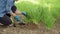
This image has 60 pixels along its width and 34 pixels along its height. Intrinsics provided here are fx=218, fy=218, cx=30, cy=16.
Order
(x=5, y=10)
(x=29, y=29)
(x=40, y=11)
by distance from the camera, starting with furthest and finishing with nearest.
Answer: (x=40, y=11) < (x=5, y=10) < (x=29, y=29)

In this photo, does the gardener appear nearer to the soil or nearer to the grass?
the soil

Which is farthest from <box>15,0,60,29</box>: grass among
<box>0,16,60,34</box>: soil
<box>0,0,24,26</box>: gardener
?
<box>0,0,24,26</box>: gardener

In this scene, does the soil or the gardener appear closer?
the soil

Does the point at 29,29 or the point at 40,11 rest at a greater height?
the point at 40,11

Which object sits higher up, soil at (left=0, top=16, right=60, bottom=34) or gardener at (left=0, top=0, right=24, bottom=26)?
gardener at (left=0, top=0, right=24, bottom=26)

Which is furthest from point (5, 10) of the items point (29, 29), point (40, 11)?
point (40, 11)

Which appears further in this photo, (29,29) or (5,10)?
(5,10)

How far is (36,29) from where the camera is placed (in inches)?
146

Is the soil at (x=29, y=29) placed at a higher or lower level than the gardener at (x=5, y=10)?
lower

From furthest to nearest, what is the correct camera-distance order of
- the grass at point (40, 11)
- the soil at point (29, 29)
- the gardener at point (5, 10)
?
1. the grass at point (40, 11)
2. the gardener at point (5, 10)
3. the soil at point (29, 29)

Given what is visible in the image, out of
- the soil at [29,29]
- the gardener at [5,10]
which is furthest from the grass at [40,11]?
the gardener at [5,10]

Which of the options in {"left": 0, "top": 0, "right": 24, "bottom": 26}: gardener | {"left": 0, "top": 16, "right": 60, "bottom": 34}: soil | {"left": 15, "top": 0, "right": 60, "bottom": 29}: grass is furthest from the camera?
{"left": 15, "top": 0, "right": 60, "bottom": 29}: grass

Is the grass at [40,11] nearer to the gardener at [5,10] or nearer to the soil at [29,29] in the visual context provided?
the soil at [29,29]

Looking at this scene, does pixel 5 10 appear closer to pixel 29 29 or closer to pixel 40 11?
pixel 29 29
